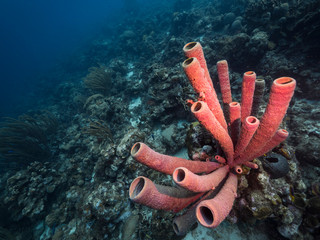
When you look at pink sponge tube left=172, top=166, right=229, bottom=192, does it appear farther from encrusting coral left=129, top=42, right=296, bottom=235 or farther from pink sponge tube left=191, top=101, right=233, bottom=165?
pink sponge tube left=191, top=101, right=233, bottom=165

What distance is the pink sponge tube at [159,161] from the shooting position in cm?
145

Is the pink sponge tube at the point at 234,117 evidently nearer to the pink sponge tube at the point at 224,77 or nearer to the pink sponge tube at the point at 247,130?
the pink sponge tube at the point at 247,130

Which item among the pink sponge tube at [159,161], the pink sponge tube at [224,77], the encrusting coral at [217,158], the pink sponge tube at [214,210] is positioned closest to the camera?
the pink sponge tube at [214,210]

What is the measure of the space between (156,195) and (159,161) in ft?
1.09

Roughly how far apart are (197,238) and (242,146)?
1896 mm

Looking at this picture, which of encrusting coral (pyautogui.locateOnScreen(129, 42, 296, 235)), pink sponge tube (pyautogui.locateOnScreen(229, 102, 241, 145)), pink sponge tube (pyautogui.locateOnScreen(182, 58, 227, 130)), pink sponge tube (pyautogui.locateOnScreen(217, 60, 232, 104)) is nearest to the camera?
encrusting coral (pyautogui.locateOnScreen(129, 42, 296, 235))

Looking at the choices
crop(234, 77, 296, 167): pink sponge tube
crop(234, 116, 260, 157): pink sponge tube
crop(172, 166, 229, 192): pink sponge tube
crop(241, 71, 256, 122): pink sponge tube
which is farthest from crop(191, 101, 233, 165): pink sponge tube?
crop(241, 71, 256, 122): pink sponge tube

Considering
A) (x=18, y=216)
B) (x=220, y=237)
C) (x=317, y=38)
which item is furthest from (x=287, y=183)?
(x=18, y=216)

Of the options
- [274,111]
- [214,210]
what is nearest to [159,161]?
[214,210]

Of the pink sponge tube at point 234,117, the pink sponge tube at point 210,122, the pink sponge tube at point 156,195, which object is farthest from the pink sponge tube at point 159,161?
the pink sponge tube at point 234,117

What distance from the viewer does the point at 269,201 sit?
1708 millimetres

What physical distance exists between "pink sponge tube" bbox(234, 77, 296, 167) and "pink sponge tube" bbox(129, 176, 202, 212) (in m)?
0.95

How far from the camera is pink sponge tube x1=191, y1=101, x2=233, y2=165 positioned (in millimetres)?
1212

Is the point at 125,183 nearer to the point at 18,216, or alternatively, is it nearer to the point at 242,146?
the point at 242,146
